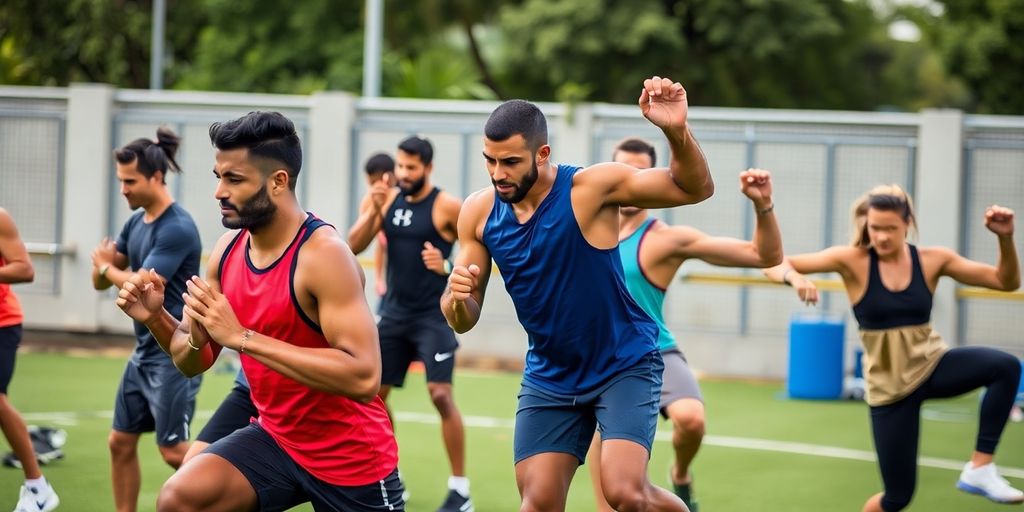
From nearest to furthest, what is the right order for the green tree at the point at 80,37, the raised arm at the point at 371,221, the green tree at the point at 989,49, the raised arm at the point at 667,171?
1. the raised arm at the point at 667,171
2. the raised arm at the point at 371,221
3. the green tree at the point at 989,49
4. the green tree at the point at 80,37

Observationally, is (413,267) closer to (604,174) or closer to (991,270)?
(604,174)

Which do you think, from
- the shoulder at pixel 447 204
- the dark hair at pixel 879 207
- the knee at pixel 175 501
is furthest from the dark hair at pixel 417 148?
the knee at pixel 175 501

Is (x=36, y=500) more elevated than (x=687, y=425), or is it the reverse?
(x=687, y=425)

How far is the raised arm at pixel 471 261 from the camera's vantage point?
18.5 ft

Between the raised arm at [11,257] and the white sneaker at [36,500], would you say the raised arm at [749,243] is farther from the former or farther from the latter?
the white sneaker at [36,500]

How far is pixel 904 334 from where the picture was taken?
7387 mm

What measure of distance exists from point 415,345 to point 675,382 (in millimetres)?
2107

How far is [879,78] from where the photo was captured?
39438mm

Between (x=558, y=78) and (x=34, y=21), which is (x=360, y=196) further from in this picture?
(x=34, y=21)

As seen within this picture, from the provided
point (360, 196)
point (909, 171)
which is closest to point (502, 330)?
point (360, 196)

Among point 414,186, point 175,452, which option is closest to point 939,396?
point 414,186

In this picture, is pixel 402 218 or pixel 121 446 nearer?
pixel 121 446

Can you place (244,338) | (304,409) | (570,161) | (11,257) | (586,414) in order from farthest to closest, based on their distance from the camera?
(570,161) < (11,257) < (586,414) < (304,409) < (244,338)

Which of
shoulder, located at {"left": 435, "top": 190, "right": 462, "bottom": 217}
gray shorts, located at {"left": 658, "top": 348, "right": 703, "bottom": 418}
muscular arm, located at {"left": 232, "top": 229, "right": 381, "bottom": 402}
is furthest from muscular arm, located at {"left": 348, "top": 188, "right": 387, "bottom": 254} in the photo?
muscular arm, located at {"left": 232, "top": 229, "right": 381, "bottom": 402}
